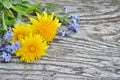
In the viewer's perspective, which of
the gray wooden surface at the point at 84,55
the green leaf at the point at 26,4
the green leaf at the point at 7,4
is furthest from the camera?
the green leaf at the point at 26,4

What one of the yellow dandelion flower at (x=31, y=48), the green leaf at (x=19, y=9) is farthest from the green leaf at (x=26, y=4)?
the yellow dandelion flower at (x=31, y=48)

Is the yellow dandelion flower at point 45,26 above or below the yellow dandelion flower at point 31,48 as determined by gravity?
above

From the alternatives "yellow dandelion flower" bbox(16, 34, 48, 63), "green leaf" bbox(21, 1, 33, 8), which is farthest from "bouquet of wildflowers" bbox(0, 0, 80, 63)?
"green leaf" bbox(21, 1, 33, 8)

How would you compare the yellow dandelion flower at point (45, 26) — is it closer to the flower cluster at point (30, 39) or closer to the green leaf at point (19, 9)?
the flower cluster at point (30, 39)

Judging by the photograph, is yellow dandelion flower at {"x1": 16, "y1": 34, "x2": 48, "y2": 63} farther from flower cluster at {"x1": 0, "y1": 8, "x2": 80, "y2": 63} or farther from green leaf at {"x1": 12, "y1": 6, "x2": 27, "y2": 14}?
green leaf at {"x1": 12, "y1": 6, "x2": 27, "y2": 14}

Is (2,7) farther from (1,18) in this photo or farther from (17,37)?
(17,37)

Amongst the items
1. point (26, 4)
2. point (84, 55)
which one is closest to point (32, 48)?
point (84, 55)

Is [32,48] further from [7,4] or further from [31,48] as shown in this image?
[7,4]
